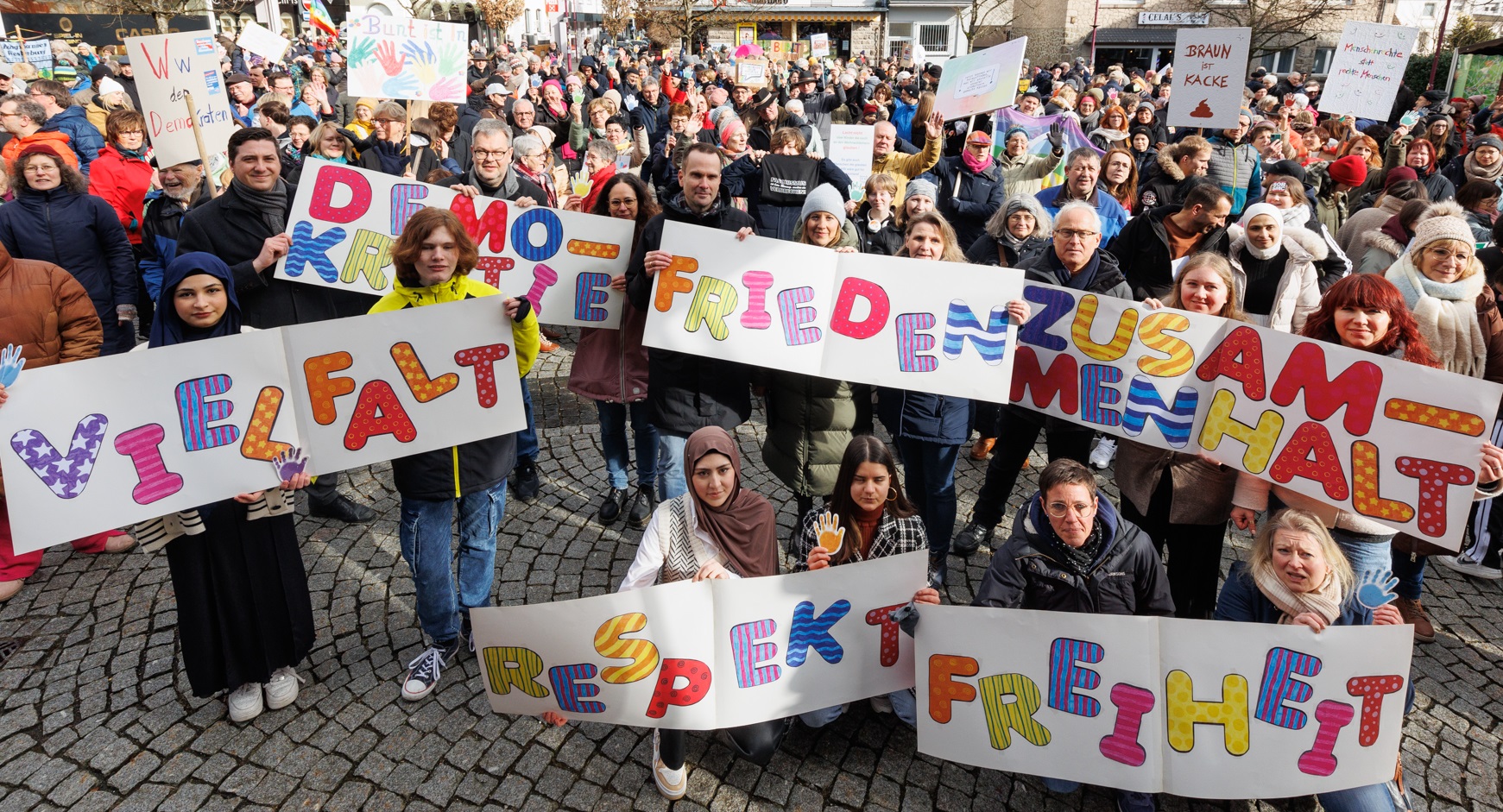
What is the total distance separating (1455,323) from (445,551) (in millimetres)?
4704

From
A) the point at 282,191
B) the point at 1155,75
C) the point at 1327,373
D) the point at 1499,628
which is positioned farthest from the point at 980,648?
the point at 1155,75

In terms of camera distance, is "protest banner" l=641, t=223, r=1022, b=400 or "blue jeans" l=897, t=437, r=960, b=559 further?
"blue jeans" l=897, t=437, r=960, b=559

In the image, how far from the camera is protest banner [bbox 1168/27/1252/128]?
8766mm

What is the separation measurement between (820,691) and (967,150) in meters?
4.86

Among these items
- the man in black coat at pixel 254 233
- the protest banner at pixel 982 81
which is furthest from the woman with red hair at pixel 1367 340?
the protest banner at pixel 982 81

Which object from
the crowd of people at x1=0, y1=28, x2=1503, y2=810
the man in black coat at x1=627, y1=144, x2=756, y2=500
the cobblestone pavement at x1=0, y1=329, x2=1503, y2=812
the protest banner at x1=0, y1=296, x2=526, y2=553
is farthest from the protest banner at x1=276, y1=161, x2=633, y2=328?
the cobblestone pavement at x1=0, y1=329, x2=1503, y2=812

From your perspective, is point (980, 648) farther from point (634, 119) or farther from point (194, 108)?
→ point (634, 119)

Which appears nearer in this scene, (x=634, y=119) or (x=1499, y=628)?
(x=1499, y=628)

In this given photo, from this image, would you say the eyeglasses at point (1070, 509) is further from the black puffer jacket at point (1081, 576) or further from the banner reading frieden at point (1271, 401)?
the banner reading frieden at point (1271, 401)

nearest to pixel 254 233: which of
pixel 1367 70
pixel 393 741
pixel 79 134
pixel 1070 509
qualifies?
pixel 393 741

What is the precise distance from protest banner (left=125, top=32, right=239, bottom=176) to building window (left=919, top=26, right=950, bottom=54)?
50.8 metres

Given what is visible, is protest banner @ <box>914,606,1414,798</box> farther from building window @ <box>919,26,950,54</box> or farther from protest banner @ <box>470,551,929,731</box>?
building window @ <box>919,26,950,54</box>

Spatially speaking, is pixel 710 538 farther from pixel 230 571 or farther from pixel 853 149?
pixel 853 149

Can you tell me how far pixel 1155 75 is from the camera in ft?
74.8
